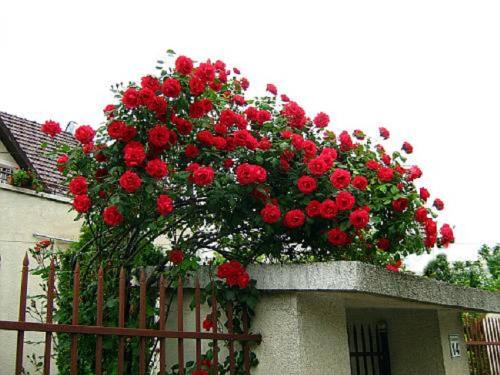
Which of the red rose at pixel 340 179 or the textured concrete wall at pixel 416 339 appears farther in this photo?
the textured concrete wall at pixel 416 339

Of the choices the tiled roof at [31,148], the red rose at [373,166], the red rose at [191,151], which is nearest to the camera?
the red rose at [191,151]

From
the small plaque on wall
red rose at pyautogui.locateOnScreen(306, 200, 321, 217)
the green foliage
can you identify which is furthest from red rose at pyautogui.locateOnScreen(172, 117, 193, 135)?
the green foliage

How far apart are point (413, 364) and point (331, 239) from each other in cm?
218

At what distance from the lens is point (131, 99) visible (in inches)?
151

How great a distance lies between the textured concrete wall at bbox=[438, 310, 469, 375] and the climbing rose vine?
1.25 meters

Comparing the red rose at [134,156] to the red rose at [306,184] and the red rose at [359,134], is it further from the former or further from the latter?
the red rose at [359,134]

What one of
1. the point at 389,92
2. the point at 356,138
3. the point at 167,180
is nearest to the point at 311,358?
the point at 167,180

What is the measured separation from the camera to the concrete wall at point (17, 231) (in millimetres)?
9281

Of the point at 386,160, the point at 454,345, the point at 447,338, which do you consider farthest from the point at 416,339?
the point at 386,160

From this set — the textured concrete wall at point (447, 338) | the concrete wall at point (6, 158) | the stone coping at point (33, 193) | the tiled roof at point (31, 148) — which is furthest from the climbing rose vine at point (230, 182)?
the concrete wall at point (6, 158)

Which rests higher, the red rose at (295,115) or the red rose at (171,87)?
the red rose at (295,115)

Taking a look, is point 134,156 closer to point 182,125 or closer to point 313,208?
point 182,125

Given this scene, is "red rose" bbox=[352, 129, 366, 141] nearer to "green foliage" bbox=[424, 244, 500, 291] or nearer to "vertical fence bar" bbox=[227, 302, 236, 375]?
"vertical fence bar" bbox=[227, 302, 236, 375]

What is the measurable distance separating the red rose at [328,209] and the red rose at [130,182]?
49.7 inches
